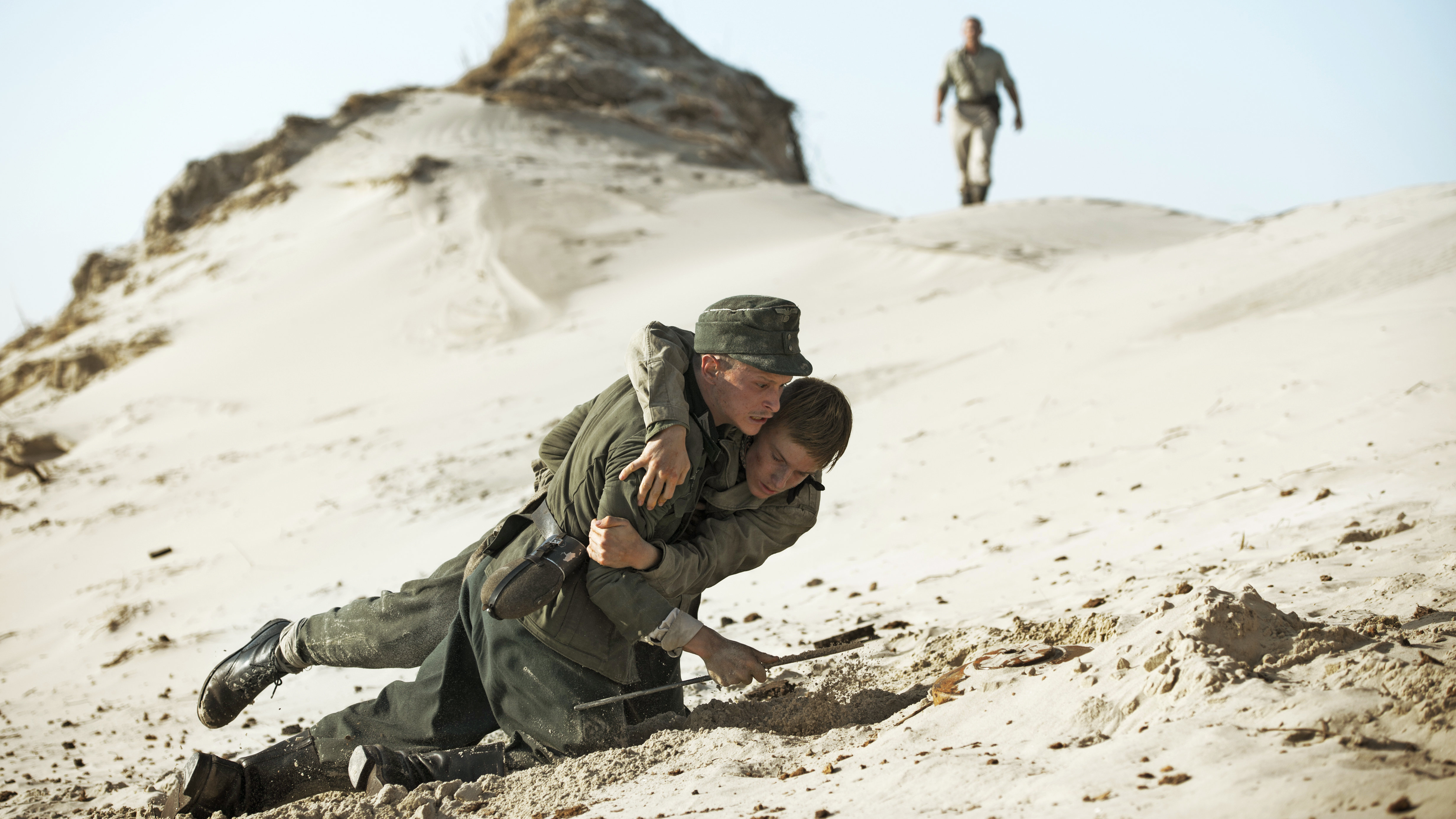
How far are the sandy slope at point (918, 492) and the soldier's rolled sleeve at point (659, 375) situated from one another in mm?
810

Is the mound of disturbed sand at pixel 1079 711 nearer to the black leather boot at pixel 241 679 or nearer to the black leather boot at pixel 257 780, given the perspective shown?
the black leather boot at pixel 257 780

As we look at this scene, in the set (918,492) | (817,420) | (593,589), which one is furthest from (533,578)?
(918,492)

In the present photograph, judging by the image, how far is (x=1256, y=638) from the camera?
215 centimetres

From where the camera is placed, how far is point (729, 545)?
257 centimetres

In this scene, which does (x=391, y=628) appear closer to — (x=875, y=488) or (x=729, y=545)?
(x=729, y=545)

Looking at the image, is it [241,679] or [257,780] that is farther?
[241,679]

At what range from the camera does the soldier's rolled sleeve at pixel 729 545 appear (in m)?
2.42

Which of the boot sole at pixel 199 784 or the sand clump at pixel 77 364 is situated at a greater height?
the sand clump at pixel 77 364

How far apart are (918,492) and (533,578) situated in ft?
9.54

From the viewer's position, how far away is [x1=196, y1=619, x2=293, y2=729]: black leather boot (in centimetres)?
288

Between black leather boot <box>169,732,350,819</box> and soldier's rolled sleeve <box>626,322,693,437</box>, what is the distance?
131 centimetres

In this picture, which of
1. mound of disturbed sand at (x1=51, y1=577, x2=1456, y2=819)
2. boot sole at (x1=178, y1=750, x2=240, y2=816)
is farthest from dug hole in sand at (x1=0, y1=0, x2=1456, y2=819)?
boot sole at (x1=178, y1=750, x2=240, y2=816)

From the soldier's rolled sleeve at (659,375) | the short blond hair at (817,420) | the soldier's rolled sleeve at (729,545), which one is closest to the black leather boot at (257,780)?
the soldier's rolled sleeve at (729,545)

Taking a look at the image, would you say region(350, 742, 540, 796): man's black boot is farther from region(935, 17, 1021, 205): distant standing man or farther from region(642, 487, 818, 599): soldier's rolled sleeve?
region(935, 17, 1021, 205): distant standing man
